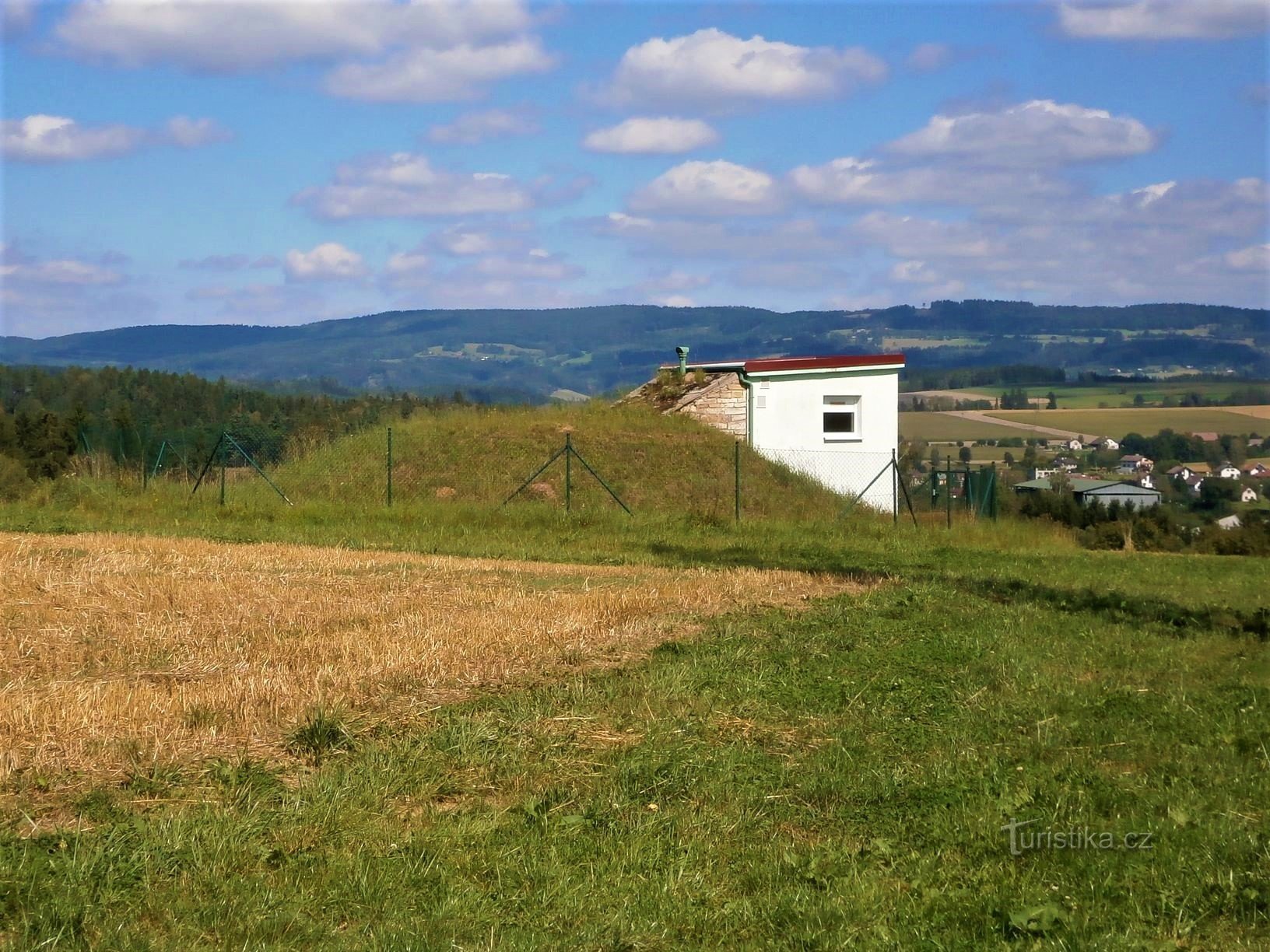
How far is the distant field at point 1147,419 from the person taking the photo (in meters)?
76.0

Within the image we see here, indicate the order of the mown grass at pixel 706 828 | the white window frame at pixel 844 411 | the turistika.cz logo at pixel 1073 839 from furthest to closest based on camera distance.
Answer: the white window frame at pixel 844 411 → the turistika.cz logo at pixel 1073 839 → the mown grass at pixel 706 828

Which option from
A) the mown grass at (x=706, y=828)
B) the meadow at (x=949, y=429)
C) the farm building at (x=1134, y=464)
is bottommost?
the farm building at (x=1134, y=464)

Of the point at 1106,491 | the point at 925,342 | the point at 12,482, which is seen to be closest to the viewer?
the point at 12,482

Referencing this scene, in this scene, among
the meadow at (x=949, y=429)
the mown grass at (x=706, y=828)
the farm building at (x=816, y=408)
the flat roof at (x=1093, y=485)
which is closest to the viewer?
the mown grass at (x=706, y=828)

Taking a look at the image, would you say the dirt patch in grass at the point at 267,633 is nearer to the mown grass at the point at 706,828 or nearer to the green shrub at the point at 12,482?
the mown grass at the point at 706,828

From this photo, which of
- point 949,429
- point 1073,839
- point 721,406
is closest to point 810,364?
point 721,406

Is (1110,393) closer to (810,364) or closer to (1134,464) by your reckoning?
(1134,464)

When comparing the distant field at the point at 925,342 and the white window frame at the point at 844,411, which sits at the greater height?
the distant field at the point at 925,342

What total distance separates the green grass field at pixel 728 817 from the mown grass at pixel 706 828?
2 centimetres

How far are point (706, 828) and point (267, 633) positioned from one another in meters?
5.80

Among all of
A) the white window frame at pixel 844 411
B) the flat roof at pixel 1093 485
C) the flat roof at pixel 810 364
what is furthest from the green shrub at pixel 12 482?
the flat roof at pixel 1093 485

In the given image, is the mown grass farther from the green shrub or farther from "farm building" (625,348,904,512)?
"farm building" (625,348,904,512)

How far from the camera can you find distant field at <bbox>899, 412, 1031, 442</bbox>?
70.1m

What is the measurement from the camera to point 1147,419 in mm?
81812
